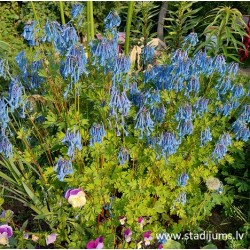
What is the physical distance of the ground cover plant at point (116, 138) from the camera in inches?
81.4

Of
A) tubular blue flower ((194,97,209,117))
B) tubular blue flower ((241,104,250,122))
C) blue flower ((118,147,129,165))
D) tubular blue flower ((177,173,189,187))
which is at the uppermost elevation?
tubular blue flower ((194,97,209,117))

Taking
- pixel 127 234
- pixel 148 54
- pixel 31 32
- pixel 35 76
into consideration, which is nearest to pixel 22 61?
pixel 35 76

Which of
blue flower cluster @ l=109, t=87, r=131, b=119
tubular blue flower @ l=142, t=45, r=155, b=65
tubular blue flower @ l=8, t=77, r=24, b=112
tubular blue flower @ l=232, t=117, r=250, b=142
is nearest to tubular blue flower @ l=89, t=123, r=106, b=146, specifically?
blue flower cluster @ l=109, t=87, r=131, b=119

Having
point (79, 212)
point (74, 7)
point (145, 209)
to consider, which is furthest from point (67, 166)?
point (74, 7)

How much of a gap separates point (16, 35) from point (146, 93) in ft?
12.3

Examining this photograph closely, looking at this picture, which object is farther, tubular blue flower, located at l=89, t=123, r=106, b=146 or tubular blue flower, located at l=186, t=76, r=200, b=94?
tubular blue flower, located at l=186, t=76, r=200, b=94

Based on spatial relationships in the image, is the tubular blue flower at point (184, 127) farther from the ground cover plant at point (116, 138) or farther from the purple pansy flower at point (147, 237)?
the purple pansy flower at point (147, 237)

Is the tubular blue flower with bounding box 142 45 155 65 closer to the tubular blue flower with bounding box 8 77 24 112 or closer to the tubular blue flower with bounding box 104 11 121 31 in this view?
the tubular blue flower with bounding box 104 11 121 31

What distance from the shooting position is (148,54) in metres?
2.57

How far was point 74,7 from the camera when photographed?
7.19ft

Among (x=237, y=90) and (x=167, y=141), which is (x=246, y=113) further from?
(x=167, y=141)

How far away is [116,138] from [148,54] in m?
0.64

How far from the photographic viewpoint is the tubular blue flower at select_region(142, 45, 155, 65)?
2555 millimetres

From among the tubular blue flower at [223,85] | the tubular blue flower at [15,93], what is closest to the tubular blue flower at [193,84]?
the tubular blue flower at [223,85]
